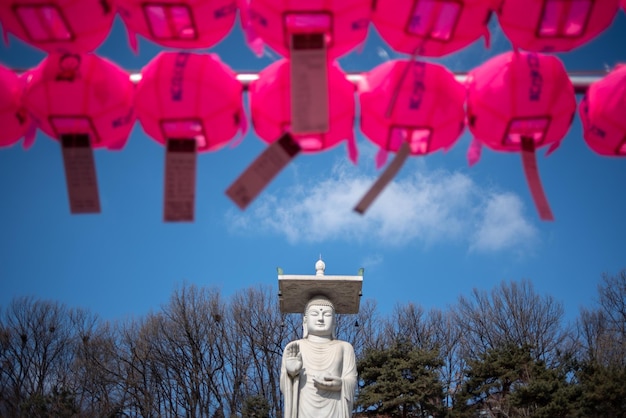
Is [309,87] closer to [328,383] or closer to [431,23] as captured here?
[431,23]

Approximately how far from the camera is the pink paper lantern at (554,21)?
8.65 feet

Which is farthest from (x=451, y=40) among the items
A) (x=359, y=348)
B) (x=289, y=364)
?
(x=359, y=348)

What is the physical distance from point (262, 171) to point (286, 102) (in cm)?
37

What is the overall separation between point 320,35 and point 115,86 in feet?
3.45

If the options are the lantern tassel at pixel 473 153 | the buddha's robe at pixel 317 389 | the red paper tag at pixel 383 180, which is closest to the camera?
the red paper tag at pixel 383 180

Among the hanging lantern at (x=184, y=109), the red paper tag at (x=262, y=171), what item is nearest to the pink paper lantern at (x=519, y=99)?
the red paper tag at (x=262, y=171)

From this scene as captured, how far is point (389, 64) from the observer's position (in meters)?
3.03

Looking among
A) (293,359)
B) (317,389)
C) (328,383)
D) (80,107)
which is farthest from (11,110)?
(317,389)

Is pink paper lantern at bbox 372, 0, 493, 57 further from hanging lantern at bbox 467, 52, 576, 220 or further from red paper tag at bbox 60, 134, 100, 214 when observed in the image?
red paper tag at bbox 60, 134, 100, 214

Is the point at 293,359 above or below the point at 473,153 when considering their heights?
Answer: below

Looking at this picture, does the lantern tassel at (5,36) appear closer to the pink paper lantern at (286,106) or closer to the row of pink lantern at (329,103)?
the row of pink lantern at (329,103)

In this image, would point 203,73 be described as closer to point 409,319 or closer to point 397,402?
point 397,402

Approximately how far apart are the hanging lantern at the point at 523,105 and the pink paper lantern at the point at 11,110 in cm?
225

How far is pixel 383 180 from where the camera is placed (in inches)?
114
